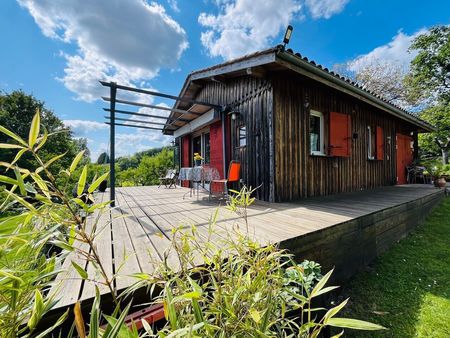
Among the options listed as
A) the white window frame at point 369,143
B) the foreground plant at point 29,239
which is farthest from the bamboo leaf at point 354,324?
the white window frame at point 369,143

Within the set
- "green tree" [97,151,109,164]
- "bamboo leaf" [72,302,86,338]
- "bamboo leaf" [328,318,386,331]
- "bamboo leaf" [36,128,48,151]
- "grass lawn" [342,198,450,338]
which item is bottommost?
"grass lawn" [342,198,450,338]

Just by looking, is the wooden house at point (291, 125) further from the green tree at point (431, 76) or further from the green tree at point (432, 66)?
the green tree at point (432, 66)

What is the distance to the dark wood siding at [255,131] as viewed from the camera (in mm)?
4398

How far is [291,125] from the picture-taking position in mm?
4594

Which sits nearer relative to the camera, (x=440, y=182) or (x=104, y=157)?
(x=104, y=157)

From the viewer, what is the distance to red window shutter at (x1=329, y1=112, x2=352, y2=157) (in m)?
5.21

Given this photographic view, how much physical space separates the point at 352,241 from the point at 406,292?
28.9 inches

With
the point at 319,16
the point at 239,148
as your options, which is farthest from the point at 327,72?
the point at 319,16

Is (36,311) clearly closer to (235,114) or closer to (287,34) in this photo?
(287,34)

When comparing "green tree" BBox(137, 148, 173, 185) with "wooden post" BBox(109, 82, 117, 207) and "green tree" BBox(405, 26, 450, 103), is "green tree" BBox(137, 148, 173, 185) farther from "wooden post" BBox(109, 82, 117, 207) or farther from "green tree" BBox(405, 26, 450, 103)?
"green tree" BBox(405, 26, 450, 103)

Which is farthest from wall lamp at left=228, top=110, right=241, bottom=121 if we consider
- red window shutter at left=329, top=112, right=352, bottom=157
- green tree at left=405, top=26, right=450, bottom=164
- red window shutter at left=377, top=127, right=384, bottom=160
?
green tree at left=405, top=26, right=450, bottom=164

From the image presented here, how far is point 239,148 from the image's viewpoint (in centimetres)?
531

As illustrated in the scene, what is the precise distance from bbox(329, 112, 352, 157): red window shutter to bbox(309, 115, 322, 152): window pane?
1.01 ft

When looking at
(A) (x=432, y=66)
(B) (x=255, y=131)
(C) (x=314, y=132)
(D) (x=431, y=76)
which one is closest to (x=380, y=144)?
(C) (x=314, y=132)
